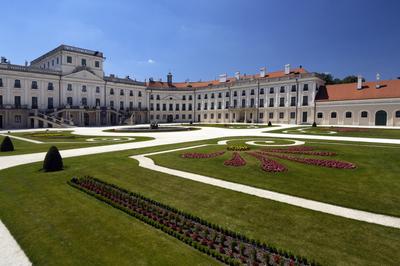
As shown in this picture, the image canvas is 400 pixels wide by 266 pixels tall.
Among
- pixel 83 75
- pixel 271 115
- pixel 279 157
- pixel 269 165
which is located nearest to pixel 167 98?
pixel 83 75

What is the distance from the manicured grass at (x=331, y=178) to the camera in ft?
26.5

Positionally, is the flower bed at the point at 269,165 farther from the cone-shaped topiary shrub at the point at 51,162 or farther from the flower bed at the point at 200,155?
the cone-shaped topiary shrub at the point at 51,162

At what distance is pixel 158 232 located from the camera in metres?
6.16

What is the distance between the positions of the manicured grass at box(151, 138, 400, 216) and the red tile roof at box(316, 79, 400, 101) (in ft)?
143

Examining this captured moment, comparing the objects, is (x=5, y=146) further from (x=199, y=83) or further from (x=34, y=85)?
(x=199, y=83)

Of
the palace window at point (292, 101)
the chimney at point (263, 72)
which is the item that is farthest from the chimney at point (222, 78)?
the palace window at point (292, 101)

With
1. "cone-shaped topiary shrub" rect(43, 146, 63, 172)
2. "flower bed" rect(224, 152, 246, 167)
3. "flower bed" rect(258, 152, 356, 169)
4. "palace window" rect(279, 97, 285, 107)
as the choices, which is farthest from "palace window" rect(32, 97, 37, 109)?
"palace window" rect(279, 97, 285, 107)

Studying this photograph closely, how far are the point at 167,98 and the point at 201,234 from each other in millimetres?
79814

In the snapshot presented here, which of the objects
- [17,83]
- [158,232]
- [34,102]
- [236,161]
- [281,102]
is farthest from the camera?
[281,102]

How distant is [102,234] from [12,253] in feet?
6.10

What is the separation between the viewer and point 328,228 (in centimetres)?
612

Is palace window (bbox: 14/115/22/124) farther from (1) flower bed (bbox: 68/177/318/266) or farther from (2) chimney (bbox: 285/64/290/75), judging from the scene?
(2) chimney (bbox: 285/64/290/75)

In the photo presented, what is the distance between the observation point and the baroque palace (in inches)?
1998

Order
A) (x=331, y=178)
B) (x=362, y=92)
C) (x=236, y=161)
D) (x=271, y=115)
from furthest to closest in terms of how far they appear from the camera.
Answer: (x=271, y=115) → (x=362, y=92) → (x=236, y=161) → (x=331, y=178)
